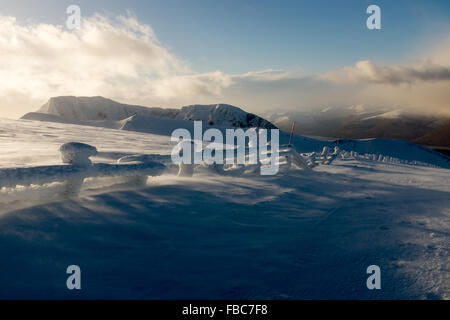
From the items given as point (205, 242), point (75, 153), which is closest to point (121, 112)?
point (75, 153)

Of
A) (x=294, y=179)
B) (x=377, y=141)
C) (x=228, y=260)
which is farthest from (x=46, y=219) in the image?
(x=377, y=141)

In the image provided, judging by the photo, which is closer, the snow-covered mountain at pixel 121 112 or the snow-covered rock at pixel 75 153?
the snow-covered rock at pixel 75 153

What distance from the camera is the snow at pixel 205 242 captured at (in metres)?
2.47

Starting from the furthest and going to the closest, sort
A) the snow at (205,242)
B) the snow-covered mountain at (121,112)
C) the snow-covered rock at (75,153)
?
the snow-covered mountain at (121,112)
the snow-covered rock at (75,153)
the snow at (205,242)

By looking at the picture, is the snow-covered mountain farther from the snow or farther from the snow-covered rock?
the snow-covered rock

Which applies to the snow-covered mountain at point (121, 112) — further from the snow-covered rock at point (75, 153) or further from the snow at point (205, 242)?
the snow-covered rock at point (75, 153)

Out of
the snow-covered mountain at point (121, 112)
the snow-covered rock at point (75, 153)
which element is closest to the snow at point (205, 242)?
the snow-covered rock at point (75, 153)

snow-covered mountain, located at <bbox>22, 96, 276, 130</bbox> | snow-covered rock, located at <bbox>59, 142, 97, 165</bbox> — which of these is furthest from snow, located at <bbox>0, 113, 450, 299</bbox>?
snow-covered mountain, located at <bbox>22, 96, 276, 130</bbox>

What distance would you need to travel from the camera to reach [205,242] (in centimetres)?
339

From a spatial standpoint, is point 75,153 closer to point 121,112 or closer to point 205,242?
point 205,242

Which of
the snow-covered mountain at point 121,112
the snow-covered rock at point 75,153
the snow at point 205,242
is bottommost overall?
the snow at point 205,242

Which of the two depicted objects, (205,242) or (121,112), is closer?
(205,242)

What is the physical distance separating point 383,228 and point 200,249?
2.99m
